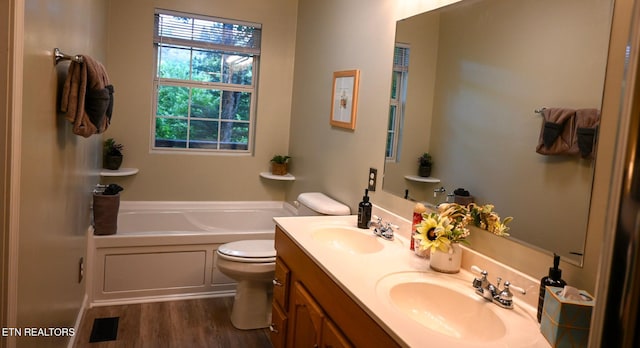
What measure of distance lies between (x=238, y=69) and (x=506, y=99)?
3.05m

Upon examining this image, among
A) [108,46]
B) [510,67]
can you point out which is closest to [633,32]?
[510,67]

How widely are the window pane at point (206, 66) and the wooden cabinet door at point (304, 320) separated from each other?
8.65 ft

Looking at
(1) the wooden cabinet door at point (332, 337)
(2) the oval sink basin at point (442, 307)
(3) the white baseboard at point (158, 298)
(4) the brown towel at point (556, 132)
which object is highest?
(4) the brown towel at point (556, 132)

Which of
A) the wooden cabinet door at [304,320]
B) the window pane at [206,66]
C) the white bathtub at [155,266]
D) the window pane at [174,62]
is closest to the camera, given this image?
the wooden cabinet door at [304,320]

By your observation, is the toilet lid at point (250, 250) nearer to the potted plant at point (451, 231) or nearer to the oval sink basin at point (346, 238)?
the oval sink basin at point (346, 238)

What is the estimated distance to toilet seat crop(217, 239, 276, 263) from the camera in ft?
9.53

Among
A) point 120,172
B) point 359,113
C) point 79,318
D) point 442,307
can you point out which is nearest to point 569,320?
point 442,307

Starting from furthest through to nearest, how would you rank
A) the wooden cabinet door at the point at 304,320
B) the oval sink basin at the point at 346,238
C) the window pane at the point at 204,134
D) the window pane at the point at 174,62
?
the window pane at the point at 204,134, the window pane at the point at 174,62, the oval sink basin at the point at 346,238, the wooden cabinet door at the point at 304,320

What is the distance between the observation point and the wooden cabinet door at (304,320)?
1.85 m

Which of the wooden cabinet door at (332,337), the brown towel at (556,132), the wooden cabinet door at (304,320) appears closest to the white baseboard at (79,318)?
the wooden cabinet door at (304,320)

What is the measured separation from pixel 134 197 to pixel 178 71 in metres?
1.18

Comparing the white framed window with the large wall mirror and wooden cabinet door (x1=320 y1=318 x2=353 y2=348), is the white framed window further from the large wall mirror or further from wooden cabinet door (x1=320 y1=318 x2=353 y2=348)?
wooden cabinet door (x1=320 y1=318 x2=353 y2=348)

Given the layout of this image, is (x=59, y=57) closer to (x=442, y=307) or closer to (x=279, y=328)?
(x=279, y=328)

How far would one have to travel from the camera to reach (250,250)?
9.89 feet
